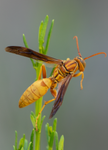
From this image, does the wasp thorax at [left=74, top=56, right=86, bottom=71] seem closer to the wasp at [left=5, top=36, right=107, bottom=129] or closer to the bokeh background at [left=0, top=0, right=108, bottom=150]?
the wasp at [left=5, top=36, right=107, bottom=129]

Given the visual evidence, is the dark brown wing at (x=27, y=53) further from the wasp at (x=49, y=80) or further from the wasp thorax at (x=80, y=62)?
the wasp thorax at (x=80, y=62)

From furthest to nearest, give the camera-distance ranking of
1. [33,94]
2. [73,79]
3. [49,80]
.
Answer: [73,79], [49,80], [33,94]

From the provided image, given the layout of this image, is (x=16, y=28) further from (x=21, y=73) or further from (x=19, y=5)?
(x=21, y=73)

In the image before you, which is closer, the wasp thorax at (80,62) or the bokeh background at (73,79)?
the wasp thorax at (80,62)

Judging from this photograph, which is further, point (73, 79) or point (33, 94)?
point (73, 79)

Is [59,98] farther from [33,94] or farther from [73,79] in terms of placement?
[73,79]

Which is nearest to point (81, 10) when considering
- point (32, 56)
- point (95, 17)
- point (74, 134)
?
point (95, 17)

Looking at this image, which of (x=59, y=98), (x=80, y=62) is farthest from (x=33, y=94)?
(x=80, y=62)

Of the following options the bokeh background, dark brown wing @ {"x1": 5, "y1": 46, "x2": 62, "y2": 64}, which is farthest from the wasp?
the bokeh background

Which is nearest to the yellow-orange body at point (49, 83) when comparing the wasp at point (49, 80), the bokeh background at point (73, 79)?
the wasp at point (49, 80)
